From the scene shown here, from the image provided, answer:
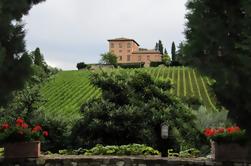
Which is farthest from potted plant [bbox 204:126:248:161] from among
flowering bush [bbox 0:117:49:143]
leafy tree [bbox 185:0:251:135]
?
flowering bush [bbox 0:117:49:143]

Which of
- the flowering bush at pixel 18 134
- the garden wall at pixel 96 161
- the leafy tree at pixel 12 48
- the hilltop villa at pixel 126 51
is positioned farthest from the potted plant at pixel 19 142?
the hilltop villa at pixel 126 51

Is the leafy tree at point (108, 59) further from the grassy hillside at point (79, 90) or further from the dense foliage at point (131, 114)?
the dense foliage at point (131, 114)

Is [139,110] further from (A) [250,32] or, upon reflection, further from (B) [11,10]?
(A) [250,32]

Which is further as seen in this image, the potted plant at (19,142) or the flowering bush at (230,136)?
the potted plant at (19,142)

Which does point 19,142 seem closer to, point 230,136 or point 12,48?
point 12,48

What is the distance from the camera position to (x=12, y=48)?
22.2ft

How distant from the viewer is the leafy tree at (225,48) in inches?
197

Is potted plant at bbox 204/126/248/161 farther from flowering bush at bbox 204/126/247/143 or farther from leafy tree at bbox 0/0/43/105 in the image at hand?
leafy tree at bbox 0/0/43/105

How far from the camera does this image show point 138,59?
425 feet

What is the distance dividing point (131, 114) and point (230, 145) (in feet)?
17.6

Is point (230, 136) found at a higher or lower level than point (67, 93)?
higher

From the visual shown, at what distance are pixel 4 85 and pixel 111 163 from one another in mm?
3137

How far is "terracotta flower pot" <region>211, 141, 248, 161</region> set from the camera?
312 inches

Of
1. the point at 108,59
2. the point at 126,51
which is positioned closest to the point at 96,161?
the point at 108,59
